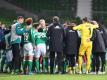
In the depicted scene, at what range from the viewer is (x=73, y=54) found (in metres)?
21.5

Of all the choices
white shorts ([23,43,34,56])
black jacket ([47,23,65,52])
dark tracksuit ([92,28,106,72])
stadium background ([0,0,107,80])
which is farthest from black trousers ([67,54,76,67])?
stadium background ([0,0,107,80])

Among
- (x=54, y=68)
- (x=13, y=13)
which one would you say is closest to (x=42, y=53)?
(x=54, y=68)

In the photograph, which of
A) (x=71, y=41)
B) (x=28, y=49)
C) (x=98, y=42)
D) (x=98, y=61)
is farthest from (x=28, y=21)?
(x=98, y=61)

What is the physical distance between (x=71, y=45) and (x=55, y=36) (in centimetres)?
63

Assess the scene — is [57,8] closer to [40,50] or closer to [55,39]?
[55,39]

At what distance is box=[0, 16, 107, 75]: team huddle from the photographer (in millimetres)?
20969

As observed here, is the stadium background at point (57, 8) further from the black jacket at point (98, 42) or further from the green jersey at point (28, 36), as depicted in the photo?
the green jersey at point (28, 36)

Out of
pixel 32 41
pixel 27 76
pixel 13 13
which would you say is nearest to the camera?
pixel 27 76

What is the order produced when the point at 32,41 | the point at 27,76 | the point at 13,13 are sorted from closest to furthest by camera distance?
the point at 27,76 < the point at 32,41 < the point at 13,13

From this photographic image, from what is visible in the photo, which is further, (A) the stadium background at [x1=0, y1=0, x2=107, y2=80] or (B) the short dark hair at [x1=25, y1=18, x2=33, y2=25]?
(A) the stadium background at [x1=0, y1=0, x2=107, y2=80]

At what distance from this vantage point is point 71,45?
70.7 feet

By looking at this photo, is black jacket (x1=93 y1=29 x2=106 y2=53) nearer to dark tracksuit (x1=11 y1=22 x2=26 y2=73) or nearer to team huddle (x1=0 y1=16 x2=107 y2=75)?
team huddle (x1=0 y1=16 x2=107 y2=75)

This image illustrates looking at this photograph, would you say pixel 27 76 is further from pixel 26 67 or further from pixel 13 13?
pixel 13 13

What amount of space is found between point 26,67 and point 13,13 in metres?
28.6
